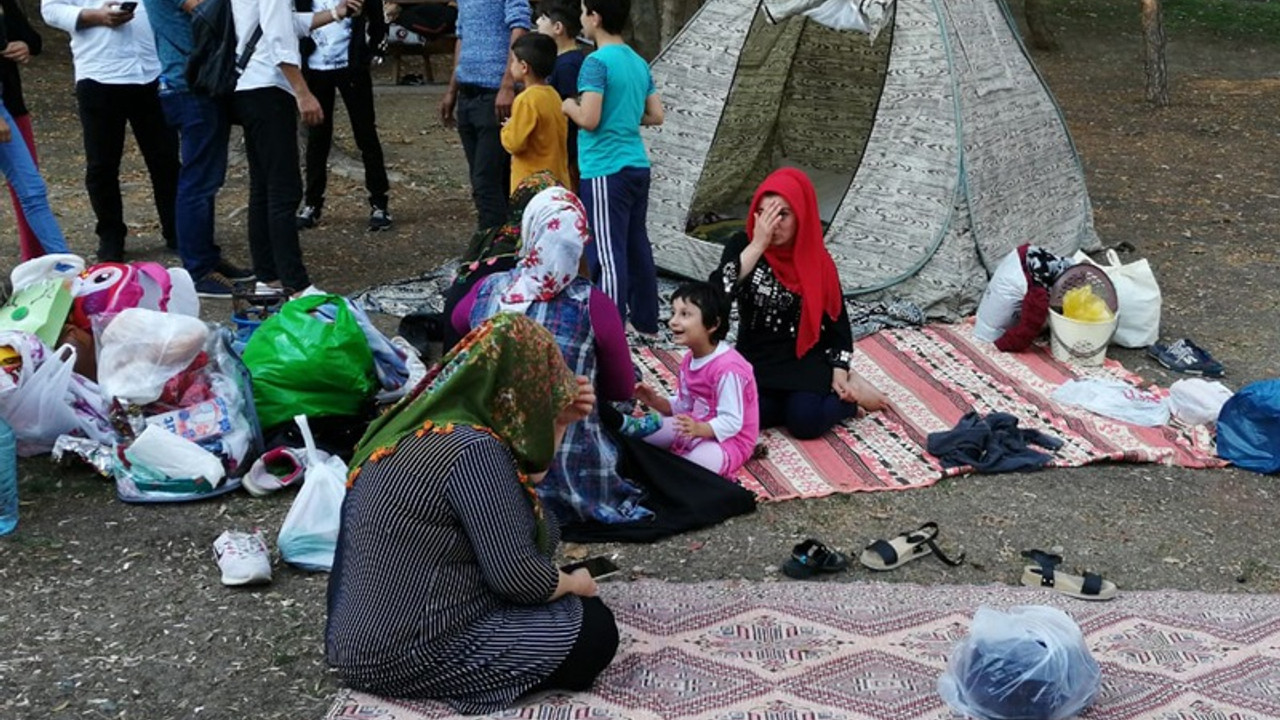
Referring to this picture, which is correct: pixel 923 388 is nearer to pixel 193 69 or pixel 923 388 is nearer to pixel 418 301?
pixel 418 301

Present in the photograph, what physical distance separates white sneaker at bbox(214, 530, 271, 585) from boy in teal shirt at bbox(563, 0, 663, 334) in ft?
6.80

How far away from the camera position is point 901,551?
4.10 m

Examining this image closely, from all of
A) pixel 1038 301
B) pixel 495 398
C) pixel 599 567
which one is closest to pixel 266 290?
pixel 599 567

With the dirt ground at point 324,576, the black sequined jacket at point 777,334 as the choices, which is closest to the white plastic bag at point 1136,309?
the dirt ground at point 324,576

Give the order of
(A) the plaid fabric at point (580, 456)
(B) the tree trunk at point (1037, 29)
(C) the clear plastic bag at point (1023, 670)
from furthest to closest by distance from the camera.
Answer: (B) the tree trunk at point (1037, 29) → (A) the plaid fabric at point (580, 456) → (C) the clear plastic bag at point (1023, 670)

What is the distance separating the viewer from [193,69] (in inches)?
234

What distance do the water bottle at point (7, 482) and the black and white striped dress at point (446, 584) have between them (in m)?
1.52

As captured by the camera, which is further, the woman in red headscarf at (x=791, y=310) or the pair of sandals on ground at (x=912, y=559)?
the woman in red headscarf at (x=791, y=310)

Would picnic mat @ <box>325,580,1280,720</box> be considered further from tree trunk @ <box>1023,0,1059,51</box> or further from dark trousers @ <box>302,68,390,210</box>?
tree trunk @ <box>1023,0,1059,51</box>

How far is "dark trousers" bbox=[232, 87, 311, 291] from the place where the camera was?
580 cm

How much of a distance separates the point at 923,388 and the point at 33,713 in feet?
11.8

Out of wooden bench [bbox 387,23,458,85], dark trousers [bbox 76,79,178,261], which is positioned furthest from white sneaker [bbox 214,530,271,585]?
wooden bench [bbox 387,23,458,85]

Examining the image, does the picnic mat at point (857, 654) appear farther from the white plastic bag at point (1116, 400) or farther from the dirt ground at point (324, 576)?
the white plastic bag at point (1116, 400)

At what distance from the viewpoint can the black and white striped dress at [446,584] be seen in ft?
9.60
